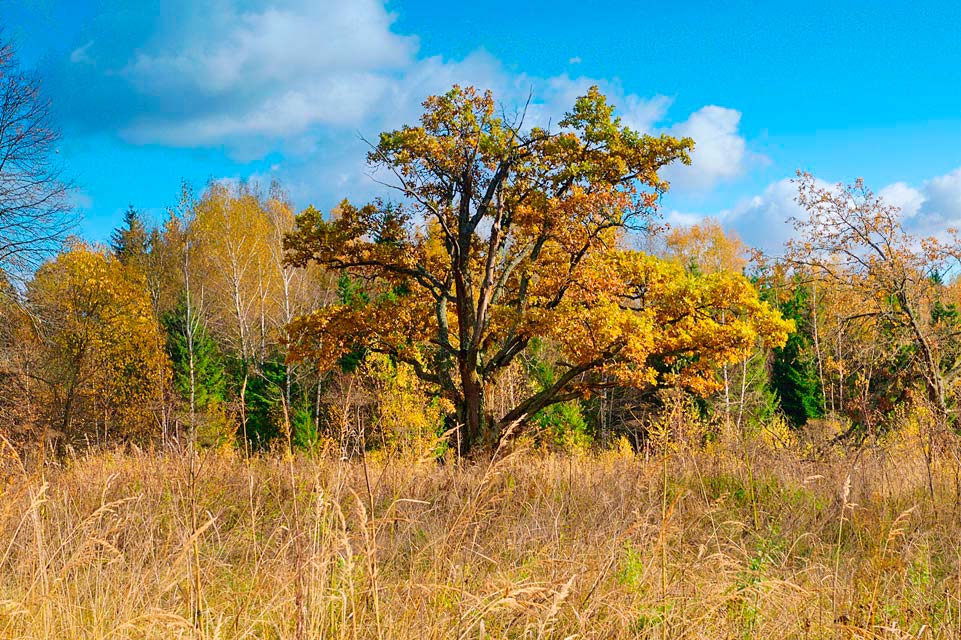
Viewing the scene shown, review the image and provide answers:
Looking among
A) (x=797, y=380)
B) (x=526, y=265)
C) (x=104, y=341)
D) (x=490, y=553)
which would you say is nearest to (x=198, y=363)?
(x=104, y=341)

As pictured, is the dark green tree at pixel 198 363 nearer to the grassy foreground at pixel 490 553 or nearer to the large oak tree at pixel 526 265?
the large oak tree at pixel 526 265

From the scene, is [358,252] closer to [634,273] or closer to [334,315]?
[334,315]

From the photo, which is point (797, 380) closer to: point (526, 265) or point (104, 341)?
point (526, 265)

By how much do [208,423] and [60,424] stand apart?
5548mm

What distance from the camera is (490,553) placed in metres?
4.25

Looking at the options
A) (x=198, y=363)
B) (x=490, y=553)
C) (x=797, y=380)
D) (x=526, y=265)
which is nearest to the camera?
(x=490, y=553)

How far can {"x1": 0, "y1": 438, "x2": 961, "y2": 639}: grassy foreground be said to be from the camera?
226cm

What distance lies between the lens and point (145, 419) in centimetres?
2611

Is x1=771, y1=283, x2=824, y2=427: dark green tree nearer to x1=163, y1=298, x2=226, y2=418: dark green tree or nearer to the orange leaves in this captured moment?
x1=163, y1=298, x2=226, y2=418: dark green tree

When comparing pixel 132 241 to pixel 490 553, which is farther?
pixel 132 241

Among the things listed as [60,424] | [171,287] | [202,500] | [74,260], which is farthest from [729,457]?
[171,287]

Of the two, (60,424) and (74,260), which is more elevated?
(74,260)

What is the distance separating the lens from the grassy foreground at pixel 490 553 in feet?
7.41

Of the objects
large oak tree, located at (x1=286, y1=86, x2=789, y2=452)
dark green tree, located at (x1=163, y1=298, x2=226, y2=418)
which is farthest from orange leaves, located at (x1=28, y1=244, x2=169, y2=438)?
large oak tree, located at (x1=286, y1=86, x2=789, y2=452)
